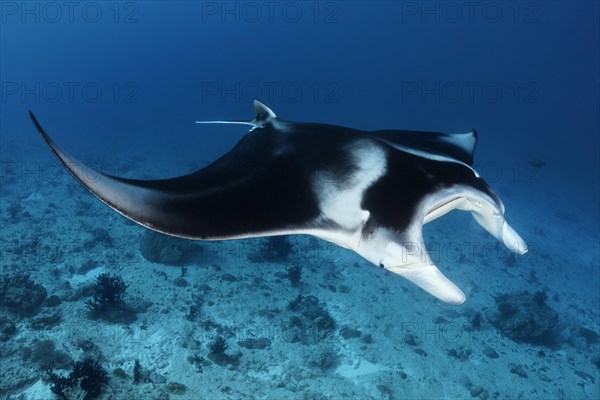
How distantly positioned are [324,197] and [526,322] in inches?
374

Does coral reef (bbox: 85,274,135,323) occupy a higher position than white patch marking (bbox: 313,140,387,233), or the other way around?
white patch marking (bbox: 313,140,387,233)

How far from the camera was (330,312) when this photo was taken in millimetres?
8891

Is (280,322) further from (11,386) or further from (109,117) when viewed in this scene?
(109,117)

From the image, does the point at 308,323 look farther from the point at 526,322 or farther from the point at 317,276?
the point at 526,322

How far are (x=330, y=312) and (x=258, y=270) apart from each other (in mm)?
2517

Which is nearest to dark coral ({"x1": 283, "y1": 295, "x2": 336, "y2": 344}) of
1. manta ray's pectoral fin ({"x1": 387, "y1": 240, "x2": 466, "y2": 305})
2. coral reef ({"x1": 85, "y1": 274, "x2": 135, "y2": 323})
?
coral reef ({"x1": 85, "y1": 274, "x2": 135, "y2": 323})

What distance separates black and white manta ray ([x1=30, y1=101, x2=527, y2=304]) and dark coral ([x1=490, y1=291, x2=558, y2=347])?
7.91 m

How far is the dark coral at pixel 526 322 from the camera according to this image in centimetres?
945

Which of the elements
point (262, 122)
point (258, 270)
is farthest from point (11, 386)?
point (262, 122)

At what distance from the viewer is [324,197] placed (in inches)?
108

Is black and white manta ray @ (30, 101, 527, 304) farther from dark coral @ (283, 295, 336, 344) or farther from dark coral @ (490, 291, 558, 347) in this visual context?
dark coral @ (490, 291, 558, 347)

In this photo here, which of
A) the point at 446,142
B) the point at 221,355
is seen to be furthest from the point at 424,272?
the point at 221,355

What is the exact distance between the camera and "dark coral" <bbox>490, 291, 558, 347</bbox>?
9453mm

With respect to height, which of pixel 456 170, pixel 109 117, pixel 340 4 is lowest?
pixel 109 117
